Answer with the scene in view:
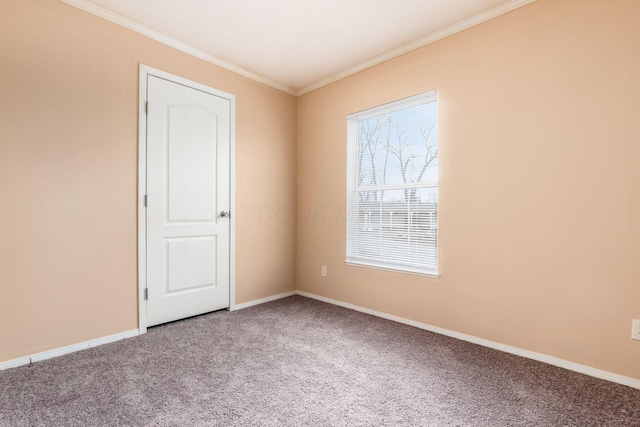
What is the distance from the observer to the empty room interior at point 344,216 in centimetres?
183

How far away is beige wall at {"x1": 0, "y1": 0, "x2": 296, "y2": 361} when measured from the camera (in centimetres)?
205

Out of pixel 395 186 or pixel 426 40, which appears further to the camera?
pixel 395 186

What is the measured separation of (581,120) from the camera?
2004mm

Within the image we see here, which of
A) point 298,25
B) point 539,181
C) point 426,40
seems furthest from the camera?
point 426,40

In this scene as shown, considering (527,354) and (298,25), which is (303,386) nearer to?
(527,354)

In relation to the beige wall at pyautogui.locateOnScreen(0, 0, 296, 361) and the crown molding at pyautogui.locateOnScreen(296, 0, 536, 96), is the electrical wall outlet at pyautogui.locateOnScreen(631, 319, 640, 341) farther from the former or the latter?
the beige wall at pyautogui.locateOnScreen(0, 0, 296, 361)

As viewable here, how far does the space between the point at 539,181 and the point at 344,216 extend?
1.79 meters

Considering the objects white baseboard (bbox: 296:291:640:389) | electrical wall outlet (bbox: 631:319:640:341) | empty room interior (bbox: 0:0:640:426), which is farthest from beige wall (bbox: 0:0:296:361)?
electrical wall outlet (bbox: 631:319:640:341)

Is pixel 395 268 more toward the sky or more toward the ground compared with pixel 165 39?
more toward the ground

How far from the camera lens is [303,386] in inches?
72.1

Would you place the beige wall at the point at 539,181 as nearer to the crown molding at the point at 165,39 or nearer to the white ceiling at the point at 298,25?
the white ceiling at the point at 298,25

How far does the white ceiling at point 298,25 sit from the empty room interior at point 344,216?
2 cm

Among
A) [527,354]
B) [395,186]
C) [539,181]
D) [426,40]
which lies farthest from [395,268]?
[426,40]

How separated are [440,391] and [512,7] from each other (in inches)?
104
